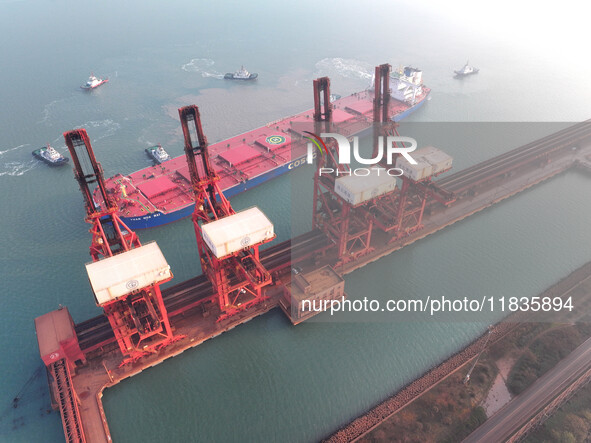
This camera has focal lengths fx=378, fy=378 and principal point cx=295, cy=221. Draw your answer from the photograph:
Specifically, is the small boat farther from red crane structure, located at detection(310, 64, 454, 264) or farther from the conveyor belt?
the conveyor belt

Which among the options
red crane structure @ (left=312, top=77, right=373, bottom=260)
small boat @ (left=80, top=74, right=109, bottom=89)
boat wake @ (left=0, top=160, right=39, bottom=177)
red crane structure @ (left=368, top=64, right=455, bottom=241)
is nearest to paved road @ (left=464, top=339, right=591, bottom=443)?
red crane structure @ (left=368, top=64, right=455, bottom=241)

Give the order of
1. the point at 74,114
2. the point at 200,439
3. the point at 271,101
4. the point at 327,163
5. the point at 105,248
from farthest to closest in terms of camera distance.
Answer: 1. the point at 271,101
2. the point at 74,114
3. the point at 327,163
4. the point at 105,248
5. the point at 200,439

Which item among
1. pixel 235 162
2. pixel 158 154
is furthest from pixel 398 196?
pixel 158 154

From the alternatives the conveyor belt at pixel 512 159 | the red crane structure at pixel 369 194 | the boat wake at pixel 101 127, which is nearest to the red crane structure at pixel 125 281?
the red crane structure at pixel 369 194

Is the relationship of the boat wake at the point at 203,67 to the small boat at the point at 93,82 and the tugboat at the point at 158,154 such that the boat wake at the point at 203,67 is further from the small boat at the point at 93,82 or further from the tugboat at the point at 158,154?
the tugboat at the point at 158,154

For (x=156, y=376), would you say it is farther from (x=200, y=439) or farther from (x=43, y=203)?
(x=43, y=203)

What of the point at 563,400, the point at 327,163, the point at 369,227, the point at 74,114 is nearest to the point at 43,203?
the point at 74,114

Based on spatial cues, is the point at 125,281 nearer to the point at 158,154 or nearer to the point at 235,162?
the point at 235,162
